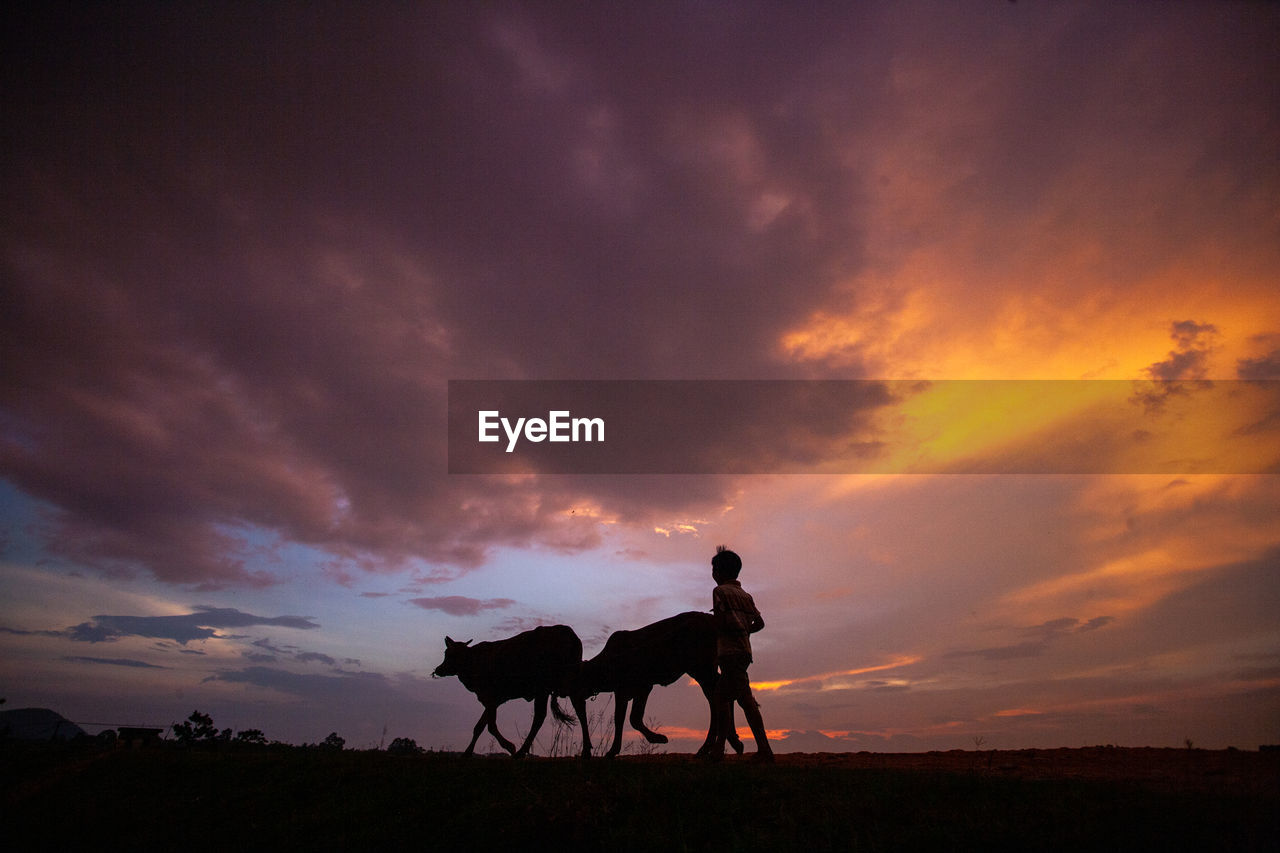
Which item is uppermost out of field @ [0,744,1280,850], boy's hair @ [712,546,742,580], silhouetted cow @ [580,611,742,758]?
boy's hair @ [712,546,742,580]

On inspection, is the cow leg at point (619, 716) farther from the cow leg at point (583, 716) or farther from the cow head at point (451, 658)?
the cow head at point (451, 658)

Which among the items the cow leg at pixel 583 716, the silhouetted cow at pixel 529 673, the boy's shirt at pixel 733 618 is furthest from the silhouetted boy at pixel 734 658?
the silhouetted cow at pixel 529 673

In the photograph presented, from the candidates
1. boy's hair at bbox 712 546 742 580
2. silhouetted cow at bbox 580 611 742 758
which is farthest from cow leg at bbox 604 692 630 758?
boy's hair at bbox 712 546 742 580

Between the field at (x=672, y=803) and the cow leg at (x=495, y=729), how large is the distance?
2.15m

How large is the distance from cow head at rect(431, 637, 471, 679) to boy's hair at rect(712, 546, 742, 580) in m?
7.68

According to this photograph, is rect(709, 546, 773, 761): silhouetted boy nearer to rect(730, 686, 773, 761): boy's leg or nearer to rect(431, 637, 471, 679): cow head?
rect(730, 686, 773, 761): boy's leg

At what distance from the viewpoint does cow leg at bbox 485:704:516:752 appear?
1320 centimetres

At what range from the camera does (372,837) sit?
7590 millimetres

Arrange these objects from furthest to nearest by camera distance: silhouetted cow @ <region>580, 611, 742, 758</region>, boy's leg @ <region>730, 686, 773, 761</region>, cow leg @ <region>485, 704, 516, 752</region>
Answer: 1. cow leg @ <region>485, 704, 516, 752</region>
2. silhouetted cow @ <region>580, 611, 742, 758</region>
3. boy's leg @ <region>730, 686, 773, 761</region>

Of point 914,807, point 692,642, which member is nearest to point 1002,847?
point 914,807

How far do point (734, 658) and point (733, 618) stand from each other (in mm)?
594

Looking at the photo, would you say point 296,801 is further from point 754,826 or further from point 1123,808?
point 1123,808

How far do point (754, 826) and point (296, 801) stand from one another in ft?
22.5

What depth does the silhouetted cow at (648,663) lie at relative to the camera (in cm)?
1156
